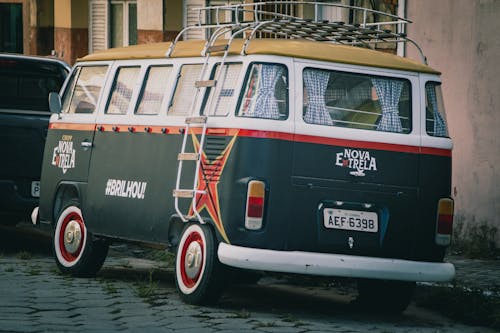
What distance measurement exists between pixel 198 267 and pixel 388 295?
65.1 inches

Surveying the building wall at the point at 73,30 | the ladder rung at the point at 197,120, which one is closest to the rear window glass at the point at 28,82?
the ladder rung at the point at 197,120

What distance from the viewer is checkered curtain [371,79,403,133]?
11.0 metres

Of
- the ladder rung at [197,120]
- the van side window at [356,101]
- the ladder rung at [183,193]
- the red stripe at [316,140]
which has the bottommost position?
the ladder rung at [183,193]

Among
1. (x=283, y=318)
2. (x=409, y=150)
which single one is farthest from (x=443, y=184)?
(x=283, y=318)

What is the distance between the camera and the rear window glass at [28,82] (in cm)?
1543

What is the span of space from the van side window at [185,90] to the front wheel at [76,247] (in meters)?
1.72

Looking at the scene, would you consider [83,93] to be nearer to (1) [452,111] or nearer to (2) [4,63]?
(2) [4,63]

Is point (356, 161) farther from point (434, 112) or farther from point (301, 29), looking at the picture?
point (301, 29)

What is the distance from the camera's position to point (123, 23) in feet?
83.5

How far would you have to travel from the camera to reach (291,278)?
1330 cm

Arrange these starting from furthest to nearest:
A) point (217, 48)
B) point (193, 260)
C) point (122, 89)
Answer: point (122, 89) < point (217, 48) < point (193, 260)

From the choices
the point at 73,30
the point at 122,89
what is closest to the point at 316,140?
the point at 122,89

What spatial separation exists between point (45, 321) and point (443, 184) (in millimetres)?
3382

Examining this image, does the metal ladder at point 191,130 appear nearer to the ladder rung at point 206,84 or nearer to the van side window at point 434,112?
the ladder rung at point 206,84
